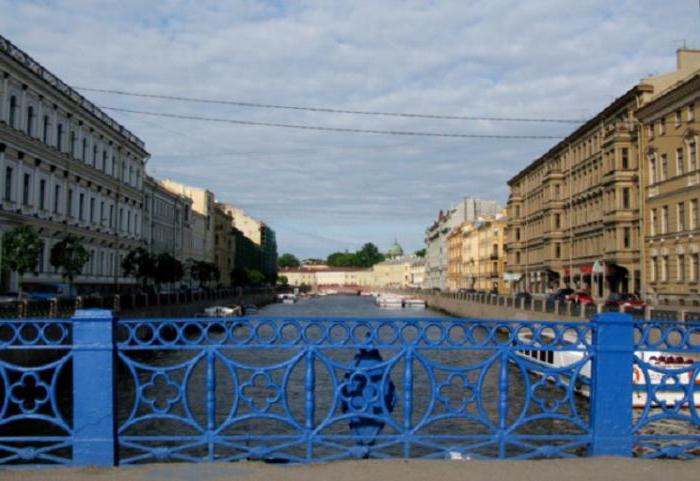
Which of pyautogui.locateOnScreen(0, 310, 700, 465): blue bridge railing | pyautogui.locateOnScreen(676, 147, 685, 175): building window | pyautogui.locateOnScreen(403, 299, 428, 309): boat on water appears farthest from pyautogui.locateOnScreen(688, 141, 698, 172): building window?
pyautogui.locateOnScreen(403, 299, 428, 309): boat on water

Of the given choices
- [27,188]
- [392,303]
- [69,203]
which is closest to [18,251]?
[27,188]

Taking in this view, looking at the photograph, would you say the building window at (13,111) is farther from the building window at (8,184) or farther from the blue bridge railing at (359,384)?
the blue bridge railing at (359,384)

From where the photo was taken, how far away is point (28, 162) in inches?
1559

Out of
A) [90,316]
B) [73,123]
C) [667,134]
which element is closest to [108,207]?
[73,123]

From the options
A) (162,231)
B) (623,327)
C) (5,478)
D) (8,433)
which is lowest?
(8,433)

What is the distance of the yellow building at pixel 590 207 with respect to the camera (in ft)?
153

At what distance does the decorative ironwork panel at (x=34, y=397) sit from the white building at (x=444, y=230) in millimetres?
104399

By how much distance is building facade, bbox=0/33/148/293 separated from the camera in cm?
3719

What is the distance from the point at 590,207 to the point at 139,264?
33.1 m

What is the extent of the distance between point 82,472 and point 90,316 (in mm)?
1414

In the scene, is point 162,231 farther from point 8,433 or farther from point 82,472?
point 82,472

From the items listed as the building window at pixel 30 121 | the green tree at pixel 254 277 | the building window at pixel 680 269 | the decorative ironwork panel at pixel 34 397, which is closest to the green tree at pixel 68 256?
the building window at pixel 30 121

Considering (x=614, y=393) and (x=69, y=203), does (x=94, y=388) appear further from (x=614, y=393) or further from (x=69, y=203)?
(x=69, y=203)

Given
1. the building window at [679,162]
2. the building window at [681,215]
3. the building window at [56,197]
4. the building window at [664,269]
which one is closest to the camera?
the building window at [681,215]
